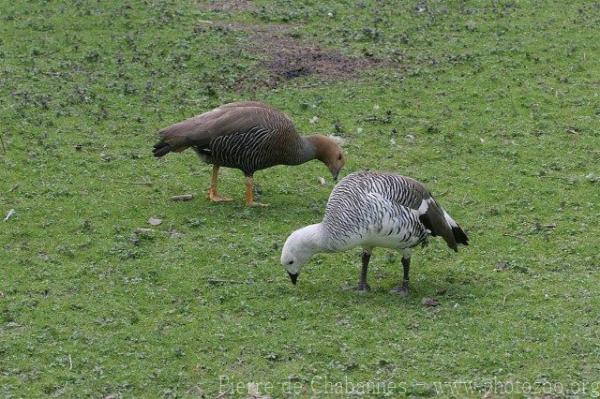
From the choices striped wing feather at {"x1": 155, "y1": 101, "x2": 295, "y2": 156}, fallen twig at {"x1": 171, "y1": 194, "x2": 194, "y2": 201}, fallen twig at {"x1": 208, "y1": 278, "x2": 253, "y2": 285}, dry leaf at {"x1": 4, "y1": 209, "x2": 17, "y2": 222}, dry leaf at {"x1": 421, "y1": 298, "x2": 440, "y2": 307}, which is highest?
striped wing feather at {"x1": 155, "y1": 101, "x2": 295, "y2": 156}

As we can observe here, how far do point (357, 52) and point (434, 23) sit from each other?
2035 mm

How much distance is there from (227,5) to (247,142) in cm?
749

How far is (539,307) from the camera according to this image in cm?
1016

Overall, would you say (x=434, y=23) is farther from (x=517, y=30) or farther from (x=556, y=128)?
(x=556, y=128)

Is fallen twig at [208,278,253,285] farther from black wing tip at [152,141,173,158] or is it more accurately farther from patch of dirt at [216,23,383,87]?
patch of dirt at [216,23,383,87]

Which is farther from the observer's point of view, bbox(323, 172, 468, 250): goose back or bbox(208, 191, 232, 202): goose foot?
bbox(208, 191, 232, 202): goose foot

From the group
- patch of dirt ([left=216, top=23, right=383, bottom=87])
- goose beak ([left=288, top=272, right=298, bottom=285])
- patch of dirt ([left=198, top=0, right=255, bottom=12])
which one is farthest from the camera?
patch of dirt ([left=198, top=0, right=255, bottom=12])

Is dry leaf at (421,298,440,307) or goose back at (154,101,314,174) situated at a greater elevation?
goose back at (154,101,314,174)

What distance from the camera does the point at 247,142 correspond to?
42.2 feet

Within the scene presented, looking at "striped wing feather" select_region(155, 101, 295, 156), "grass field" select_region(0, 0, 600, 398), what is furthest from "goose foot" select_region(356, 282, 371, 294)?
"striped wing feather" select_region(155, 101, 295, 156)

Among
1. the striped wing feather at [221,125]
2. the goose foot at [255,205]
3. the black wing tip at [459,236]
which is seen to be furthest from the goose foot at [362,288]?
the striped wing feather at [221,125]

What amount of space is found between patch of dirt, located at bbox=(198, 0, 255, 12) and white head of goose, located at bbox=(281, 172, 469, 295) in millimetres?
9547

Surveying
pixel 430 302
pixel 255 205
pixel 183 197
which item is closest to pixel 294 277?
pixel 430 302

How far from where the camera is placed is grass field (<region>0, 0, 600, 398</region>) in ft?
30.0
